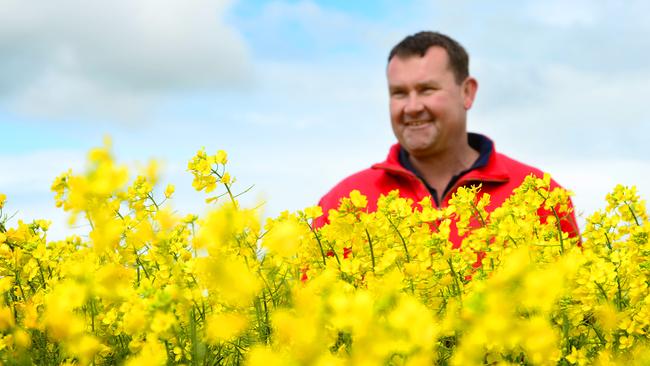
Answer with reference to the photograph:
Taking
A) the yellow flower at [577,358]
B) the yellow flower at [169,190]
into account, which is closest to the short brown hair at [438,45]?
the yellow flower at [169,190]

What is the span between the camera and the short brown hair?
5375 millimetres

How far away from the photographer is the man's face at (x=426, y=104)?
5.14m

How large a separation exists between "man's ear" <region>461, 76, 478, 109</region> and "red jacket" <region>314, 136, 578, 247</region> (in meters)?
0.42

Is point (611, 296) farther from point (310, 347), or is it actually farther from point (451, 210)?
point (310, 347)

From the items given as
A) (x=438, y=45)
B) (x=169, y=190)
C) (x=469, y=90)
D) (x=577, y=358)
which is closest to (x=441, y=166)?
(x=469, y=90)

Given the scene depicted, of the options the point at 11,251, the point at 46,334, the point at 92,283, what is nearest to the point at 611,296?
the point at 92,283

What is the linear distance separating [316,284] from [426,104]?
3.54 m

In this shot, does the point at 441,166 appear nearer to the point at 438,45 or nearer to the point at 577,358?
the point at 438,45

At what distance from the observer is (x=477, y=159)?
5.42m

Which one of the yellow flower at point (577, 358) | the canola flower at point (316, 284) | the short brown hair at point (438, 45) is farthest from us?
the short brown hair at point (438, 45)

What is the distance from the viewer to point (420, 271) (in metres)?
2.04

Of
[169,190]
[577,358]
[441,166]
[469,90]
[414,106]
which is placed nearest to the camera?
[577,358]

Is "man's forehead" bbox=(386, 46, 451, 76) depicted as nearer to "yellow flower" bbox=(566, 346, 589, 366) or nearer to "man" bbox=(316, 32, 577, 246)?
"man" bbox=(316, 32, 577, 246)

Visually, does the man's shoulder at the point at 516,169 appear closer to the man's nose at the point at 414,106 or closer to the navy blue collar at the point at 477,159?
the navy blue collar at the point at 477,159
